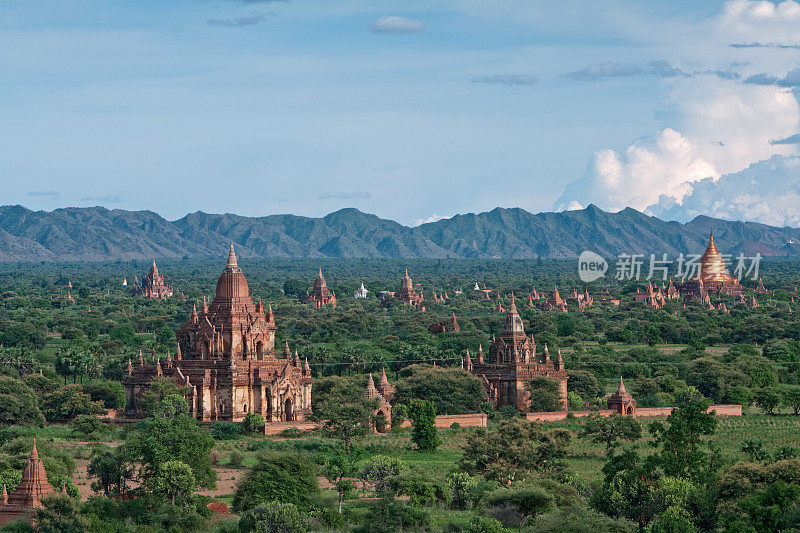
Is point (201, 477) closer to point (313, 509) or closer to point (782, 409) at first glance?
point (313, 509)

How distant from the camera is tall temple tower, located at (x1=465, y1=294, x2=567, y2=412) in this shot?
255ft

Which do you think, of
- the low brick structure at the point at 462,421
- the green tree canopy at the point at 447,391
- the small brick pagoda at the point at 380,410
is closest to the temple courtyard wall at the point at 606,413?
the low brick structure at the point at 462,421

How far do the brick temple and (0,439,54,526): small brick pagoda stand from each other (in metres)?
26.1

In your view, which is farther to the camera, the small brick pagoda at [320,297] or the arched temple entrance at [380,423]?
the small brick pagoda at [320,297]

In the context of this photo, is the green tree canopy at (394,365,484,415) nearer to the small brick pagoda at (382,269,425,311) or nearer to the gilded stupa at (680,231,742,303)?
the small brick pagoda at (382,269,425,311)

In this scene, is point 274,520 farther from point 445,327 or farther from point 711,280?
point 711,280

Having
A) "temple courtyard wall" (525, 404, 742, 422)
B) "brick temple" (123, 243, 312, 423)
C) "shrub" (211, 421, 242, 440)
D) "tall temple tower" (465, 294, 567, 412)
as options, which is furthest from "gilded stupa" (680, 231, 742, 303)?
"shrub" (211, 421, 242, 440)

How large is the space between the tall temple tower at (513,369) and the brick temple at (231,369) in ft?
37.9

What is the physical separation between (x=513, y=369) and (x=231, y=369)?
16.9 m

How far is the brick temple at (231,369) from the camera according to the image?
71.1 meters

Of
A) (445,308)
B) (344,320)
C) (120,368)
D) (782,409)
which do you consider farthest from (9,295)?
(782,409)

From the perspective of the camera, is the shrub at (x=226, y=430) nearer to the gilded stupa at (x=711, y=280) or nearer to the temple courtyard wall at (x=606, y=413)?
the temple courtyard wall at (x=606, y=413)

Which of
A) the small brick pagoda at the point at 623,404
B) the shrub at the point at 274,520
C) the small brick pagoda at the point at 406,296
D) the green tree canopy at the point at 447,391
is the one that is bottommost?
the shrub at the point at 274,520

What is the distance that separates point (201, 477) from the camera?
51719 mm
